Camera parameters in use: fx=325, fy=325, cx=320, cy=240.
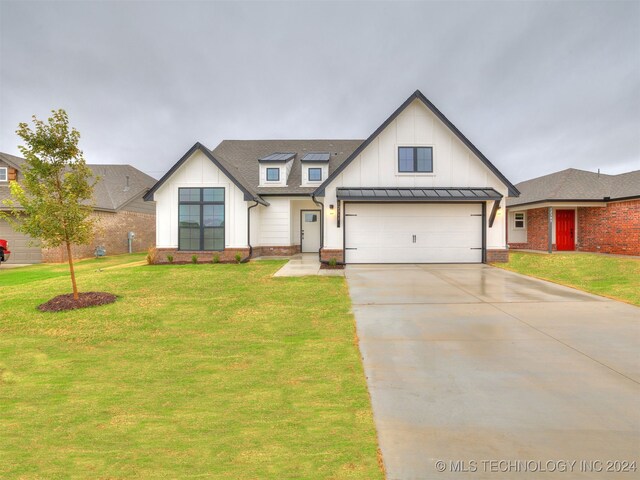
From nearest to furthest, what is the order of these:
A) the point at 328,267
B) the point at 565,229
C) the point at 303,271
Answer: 1. the point at 303,271
2. the point at 328,267
3. the point at 565,229

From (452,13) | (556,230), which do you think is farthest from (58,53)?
(556,230)

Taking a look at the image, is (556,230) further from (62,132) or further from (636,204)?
(62,132)

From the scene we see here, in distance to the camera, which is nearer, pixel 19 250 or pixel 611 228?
pixel 611 228

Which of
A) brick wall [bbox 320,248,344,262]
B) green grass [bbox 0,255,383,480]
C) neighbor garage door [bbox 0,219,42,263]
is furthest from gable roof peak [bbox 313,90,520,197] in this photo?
neighbor garage door [bbox 0,219,42,263]

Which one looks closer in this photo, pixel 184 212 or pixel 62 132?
pixel 62 132

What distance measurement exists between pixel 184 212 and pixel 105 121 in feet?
116

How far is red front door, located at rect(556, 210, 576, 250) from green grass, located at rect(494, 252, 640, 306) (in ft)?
17.4

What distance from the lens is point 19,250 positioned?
1995 cm

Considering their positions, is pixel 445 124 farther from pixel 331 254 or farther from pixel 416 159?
pixel 331 254

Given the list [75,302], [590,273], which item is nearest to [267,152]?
[75,302]

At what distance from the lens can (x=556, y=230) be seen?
21.9m

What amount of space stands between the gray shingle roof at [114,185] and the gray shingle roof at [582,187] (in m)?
29.0

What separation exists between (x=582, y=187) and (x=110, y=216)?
32121mm

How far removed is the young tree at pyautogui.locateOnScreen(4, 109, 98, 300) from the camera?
27.7 feet
